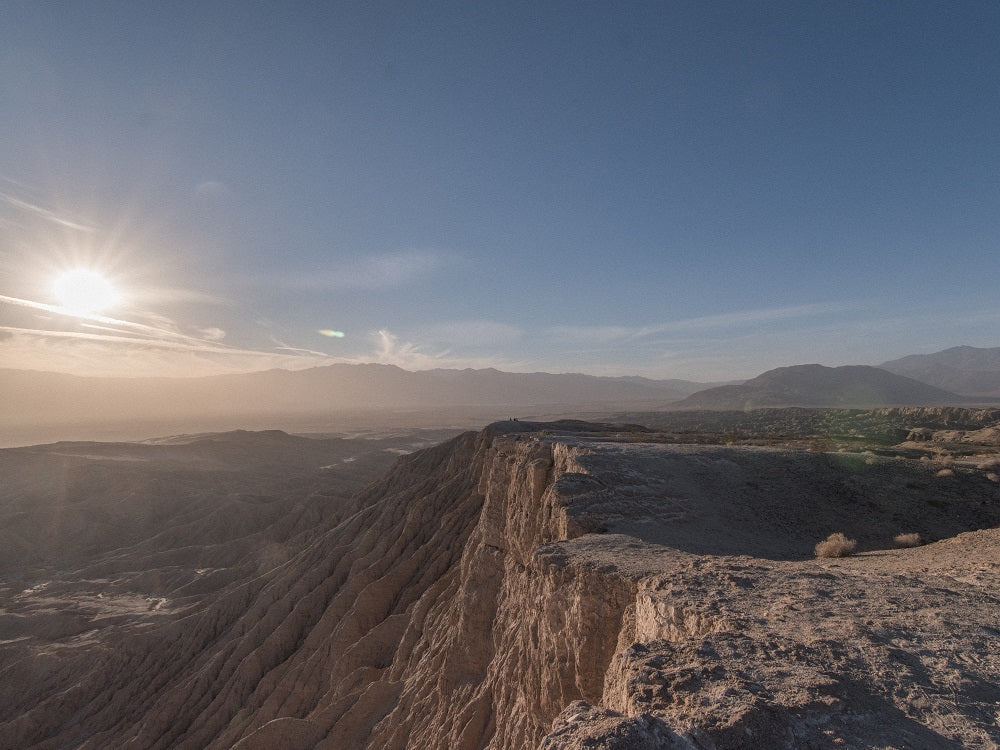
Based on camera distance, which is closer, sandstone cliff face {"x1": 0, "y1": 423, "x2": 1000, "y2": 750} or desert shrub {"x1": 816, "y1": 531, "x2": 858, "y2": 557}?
sandstone cliff face {"x1": 0, "y1": 423, "x2": 1000, "y2": 750}

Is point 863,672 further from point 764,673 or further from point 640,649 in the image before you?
point 640,649

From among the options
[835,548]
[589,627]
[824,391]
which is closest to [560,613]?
[589,627]

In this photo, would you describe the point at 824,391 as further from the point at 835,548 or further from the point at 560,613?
the point at 560,613

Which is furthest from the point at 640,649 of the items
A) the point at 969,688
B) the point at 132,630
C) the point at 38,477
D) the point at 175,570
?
the point at 38,477

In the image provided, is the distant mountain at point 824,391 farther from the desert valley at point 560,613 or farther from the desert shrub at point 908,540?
the desert shrub at point 908,540

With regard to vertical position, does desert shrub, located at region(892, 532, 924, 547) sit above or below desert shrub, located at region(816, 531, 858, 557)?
below

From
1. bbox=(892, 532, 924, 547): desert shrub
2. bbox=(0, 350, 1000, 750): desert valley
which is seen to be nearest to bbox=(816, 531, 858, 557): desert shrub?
bbox=(0, 350, 1000, 750): desert valley

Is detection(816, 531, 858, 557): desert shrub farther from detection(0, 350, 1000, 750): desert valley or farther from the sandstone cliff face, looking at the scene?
the sandstone cliff face
